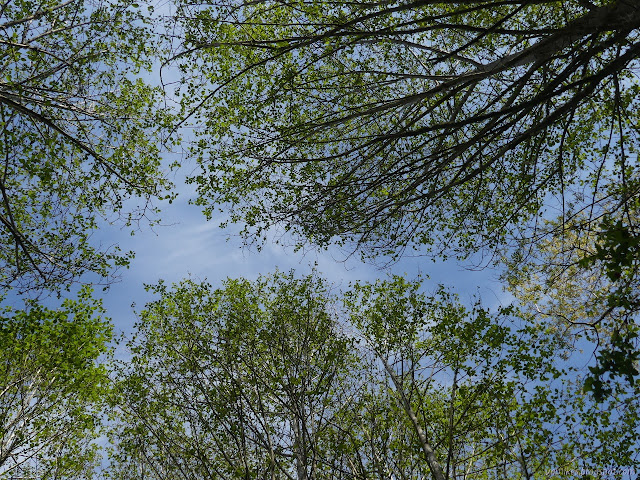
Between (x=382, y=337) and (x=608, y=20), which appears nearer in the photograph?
(x=608, y=20)

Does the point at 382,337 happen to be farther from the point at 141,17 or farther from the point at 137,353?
the point at 141,17

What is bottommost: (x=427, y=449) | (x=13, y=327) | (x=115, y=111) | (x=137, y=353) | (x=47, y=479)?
(x=427, y=449)

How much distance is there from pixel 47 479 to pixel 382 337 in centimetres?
1158

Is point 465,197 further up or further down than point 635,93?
further down

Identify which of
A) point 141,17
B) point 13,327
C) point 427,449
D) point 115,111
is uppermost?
point 141,17

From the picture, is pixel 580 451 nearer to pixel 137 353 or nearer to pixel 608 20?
pixel 608 20

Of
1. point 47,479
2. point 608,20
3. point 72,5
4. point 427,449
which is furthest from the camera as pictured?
point 47,479

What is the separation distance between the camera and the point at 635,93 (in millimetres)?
9812

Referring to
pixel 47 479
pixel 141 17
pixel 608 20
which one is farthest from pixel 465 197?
pixel 47 479

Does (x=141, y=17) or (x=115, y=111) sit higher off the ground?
(x=141, y=17)

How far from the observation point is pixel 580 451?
10172mm

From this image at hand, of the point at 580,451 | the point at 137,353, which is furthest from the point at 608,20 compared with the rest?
the point at 137,353

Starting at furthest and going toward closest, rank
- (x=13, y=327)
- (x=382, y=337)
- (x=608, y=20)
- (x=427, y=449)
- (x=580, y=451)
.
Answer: (x=13, y=327), (x=382, y=337), (x=580, y=451), (x=427, y=449), (x=608, y=20)

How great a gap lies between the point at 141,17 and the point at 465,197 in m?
8.15
